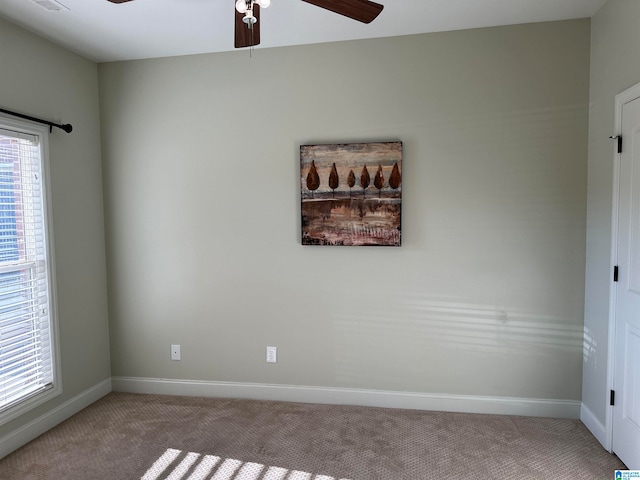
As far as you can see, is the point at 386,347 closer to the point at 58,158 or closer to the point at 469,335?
the point at 469,335

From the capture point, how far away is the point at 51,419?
2738 millimetres

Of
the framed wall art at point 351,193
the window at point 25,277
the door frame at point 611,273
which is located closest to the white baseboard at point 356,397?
the door frame at point 611,273

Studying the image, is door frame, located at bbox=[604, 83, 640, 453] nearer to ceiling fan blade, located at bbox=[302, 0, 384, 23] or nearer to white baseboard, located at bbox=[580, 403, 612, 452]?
white baseboard, located at bbox=[580, 403, 612, 452]

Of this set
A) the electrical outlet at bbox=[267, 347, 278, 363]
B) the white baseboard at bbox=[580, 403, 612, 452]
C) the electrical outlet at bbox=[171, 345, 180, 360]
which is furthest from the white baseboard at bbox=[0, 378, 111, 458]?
the white baseboard at bbox=[580, 403, 612, 452]

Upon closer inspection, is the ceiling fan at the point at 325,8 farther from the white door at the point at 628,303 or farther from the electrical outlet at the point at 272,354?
the electrical outlet at the point at 272,354

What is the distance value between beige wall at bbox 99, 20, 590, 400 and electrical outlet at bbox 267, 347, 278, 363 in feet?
0.14

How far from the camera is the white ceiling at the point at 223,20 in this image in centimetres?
235

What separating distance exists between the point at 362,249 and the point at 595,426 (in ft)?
6.03

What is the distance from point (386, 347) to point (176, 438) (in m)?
1.53

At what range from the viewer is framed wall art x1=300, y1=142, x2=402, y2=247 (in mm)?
2838

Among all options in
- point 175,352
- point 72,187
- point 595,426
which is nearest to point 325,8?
point 72,187

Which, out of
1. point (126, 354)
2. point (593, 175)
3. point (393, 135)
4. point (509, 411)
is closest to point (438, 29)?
point (393, 135)

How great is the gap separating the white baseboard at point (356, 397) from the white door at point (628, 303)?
1.62 feet

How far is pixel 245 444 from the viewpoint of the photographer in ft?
8.21
